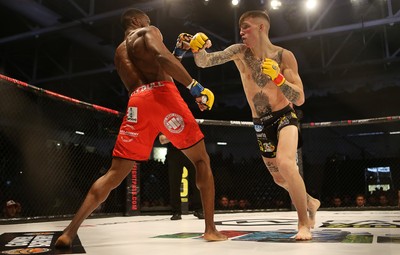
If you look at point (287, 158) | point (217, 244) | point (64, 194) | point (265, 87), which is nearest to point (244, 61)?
point (265, 87)

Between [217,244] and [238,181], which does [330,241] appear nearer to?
[217,244]

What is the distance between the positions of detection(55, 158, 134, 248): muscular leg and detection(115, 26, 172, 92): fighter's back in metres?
0.42

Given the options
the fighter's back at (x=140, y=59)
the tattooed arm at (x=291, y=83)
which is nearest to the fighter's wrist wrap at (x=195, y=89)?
the fighter's back at (x=140, y=59)

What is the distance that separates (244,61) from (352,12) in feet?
20.1

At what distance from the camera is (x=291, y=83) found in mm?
2092

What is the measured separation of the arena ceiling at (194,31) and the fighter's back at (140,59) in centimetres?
494

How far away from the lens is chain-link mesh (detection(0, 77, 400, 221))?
582 cm

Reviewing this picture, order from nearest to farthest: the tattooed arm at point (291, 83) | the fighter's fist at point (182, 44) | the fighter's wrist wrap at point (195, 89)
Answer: the fighter's wrist wrap at point (195, 89) → the tattooed arm at point (291, 83) → the fighter's fist at point (182, 44)

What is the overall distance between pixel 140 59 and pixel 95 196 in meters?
0.73

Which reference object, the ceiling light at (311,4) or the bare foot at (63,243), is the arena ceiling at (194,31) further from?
the bare foot at (63,243)

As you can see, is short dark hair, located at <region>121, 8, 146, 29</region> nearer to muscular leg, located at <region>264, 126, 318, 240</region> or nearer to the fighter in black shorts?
the fighter in black shorts

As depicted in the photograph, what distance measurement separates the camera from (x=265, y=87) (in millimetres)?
2223

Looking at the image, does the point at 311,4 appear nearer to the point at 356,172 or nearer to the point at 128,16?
the point at 356,172

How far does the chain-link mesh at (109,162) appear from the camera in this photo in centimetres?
582
